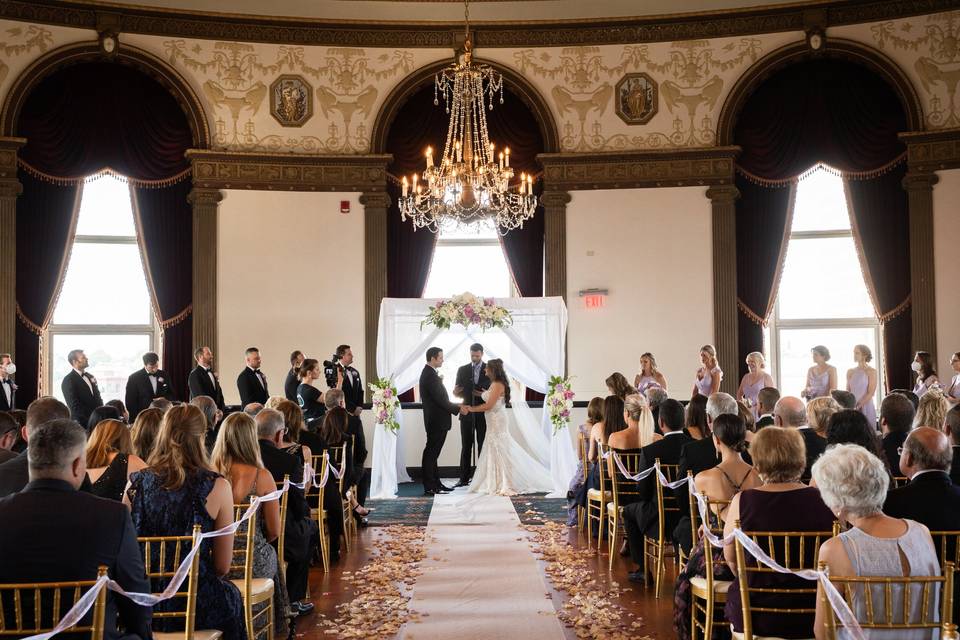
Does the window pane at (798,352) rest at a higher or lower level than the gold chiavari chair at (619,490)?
higher

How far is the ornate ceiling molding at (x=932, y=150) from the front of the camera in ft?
37.4

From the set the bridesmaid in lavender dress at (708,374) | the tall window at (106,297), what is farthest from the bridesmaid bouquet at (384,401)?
the tall window at (106,297)

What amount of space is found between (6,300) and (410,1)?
617 centimetres

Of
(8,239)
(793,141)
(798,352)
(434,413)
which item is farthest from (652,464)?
(8,239)

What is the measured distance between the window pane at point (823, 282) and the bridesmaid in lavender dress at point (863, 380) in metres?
2.34

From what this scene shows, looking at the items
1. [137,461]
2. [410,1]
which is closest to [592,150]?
[410,1]

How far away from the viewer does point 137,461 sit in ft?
15.5

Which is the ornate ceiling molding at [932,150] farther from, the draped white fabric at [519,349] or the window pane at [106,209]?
the window pane at [106,209]

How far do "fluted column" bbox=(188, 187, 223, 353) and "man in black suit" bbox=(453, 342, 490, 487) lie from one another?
3379mm

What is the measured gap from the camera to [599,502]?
7641 millimetres

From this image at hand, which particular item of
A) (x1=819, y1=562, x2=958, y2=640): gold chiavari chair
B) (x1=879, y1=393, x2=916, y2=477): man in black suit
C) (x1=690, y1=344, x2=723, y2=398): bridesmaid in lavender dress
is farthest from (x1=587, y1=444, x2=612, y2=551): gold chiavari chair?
(x1=819, y1=562, x2=958, y2=640): gold chiavari chair

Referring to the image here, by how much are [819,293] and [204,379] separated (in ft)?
25.7

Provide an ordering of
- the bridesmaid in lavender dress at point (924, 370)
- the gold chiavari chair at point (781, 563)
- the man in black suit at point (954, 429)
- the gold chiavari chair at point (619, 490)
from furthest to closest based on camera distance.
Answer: the bridesmaid in lavender dress at point (924, 370) < the gold chiavari chair at point (619, 490) < the man in black suit at point (954, 429) < the gold chiavari chair at point (781, 563)

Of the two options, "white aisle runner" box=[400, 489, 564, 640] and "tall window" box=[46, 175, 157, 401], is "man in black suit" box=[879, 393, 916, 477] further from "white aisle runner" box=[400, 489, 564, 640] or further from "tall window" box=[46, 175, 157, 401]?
"tall window" box=[46, 175, 157, 401]
